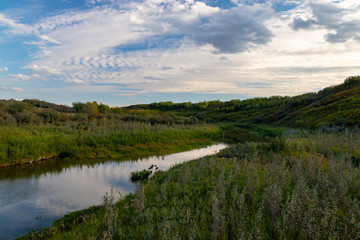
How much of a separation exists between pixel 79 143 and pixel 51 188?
26.3 feet

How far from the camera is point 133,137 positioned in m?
22.6

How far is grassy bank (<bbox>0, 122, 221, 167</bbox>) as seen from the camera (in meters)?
15.0

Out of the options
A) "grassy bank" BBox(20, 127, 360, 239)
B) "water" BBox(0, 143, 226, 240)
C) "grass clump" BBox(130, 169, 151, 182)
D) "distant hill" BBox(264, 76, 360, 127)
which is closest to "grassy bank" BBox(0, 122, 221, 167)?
"water" BBox(0, 143, 226, 240)

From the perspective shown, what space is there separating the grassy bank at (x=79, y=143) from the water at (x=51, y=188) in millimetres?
1035

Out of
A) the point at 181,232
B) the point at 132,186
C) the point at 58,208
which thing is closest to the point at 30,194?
the point at 58,208

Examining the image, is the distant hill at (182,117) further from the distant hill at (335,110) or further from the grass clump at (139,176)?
the grass clump at (139,176)

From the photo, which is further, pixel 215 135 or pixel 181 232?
pixel 215 135

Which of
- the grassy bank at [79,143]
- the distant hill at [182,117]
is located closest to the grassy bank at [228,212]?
the grassy bank at [79,143]

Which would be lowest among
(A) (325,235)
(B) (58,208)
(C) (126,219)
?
(B) (58,208)

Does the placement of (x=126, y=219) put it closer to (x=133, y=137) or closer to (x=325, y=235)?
(x=325, y=235)

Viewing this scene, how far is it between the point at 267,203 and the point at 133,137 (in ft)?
57.8

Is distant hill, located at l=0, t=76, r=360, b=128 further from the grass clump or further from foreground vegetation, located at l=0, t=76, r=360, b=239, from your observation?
the grass clump

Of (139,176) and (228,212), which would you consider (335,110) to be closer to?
(139,176)

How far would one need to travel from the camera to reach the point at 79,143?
738 inches
